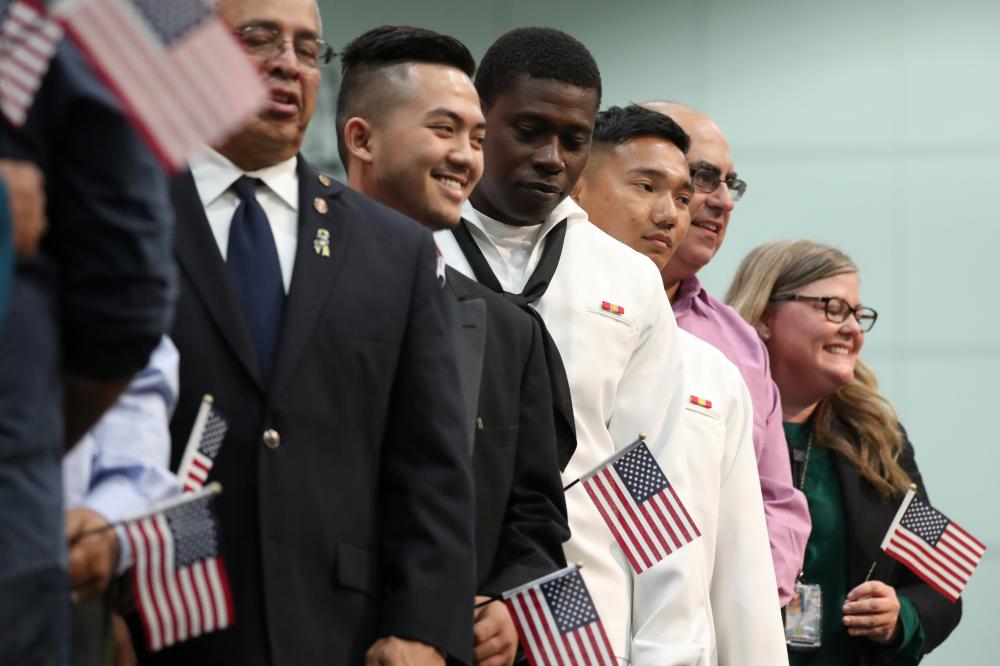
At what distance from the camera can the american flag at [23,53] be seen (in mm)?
1625

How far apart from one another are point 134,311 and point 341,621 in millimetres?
828

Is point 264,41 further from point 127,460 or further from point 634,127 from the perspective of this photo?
point 634,127

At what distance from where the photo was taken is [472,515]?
2.55 metres

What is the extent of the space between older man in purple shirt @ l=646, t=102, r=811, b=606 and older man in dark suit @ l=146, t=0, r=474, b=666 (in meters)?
2.07

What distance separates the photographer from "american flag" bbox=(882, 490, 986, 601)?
4730mm

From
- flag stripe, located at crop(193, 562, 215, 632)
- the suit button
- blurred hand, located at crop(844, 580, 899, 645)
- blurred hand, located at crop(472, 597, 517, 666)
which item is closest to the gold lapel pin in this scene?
the suit button

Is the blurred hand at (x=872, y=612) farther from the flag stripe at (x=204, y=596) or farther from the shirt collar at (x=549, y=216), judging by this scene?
the flag stripe at (x=204, y=596)

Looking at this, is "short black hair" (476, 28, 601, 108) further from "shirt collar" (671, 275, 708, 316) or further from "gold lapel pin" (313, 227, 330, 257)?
"gold lapel pin" (313, 227, 330, 257)

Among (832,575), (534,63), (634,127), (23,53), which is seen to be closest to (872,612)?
(832,575)

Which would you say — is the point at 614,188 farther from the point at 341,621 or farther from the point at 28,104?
the point at 28,104

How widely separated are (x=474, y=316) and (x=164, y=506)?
941mm

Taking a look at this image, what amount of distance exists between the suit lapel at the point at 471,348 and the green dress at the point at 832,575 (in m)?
2.16

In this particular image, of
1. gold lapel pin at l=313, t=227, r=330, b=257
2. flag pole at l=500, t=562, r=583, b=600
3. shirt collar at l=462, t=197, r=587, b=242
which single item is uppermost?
gold lapel pin at l=313, t=227, r=330, b=257

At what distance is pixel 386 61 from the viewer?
3.36 metres
